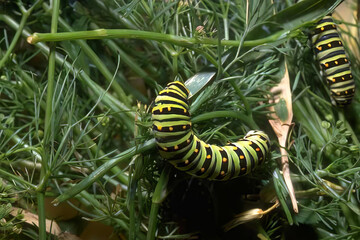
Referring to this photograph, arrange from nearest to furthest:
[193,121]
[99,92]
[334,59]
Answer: [193,121], [99,92], [334,59]

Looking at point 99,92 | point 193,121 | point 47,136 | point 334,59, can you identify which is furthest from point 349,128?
point 47,136

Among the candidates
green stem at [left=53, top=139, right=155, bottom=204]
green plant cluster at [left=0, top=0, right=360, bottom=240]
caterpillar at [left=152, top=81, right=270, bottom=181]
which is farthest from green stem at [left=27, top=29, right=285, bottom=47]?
green stem at [left=53, top=139, right=155, bottom=204]

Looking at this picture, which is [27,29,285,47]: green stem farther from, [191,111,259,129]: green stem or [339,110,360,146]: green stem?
[339,110,360,146]: green stem

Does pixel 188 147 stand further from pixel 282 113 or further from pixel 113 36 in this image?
pixel 282 113

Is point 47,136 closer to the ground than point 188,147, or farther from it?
farther from it

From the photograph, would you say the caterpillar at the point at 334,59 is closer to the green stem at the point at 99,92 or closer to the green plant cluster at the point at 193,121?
the green plant cluster at the point at 193,121

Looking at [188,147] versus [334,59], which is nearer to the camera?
[188,147]

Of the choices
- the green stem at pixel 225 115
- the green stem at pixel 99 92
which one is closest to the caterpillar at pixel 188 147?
the green stem at pixel 225 115

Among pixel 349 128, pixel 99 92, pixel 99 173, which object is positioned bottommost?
pixel 349 128
